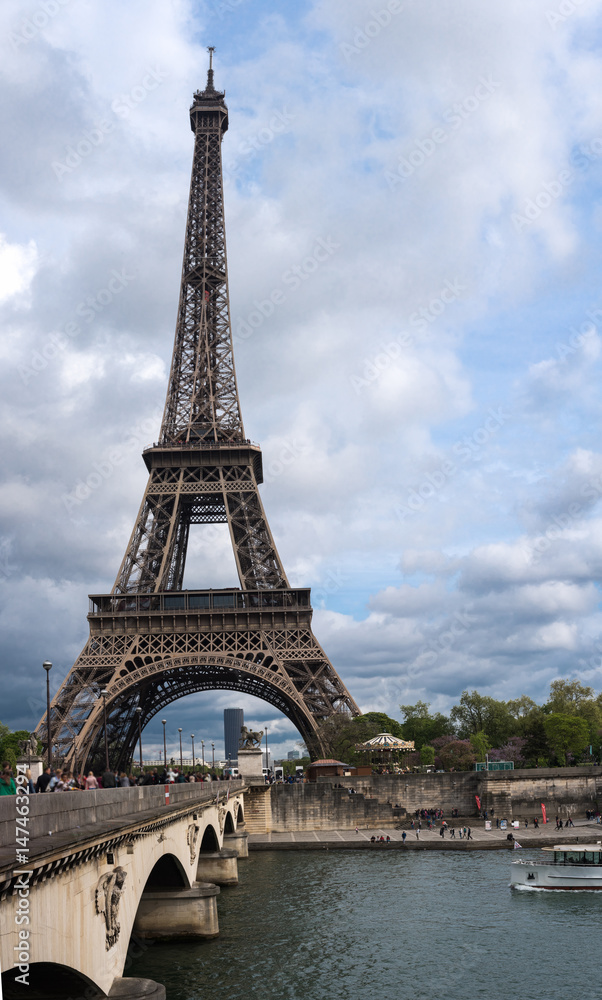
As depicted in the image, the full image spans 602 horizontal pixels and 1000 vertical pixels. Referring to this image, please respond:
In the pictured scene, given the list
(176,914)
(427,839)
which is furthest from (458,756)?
(176,914)

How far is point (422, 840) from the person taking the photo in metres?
59.1

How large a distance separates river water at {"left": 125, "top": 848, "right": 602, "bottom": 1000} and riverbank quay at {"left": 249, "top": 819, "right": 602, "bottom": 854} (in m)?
9.74

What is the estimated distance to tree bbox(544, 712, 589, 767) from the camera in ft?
282

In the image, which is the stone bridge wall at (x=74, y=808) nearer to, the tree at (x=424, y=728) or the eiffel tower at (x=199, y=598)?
the eiffel tower at (x=199, y=598)

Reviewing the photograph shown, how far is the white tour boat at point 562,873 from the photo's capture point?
139 ft

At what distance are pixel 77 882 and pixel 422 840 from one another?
4900 centimetres

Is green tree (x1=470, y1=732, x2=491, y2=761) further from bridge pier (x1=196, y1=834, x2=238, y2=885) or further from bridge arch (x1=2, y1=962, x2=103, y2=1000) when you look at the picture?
bridge arch (x1=2, y1=962, x2=103, y2=1000)

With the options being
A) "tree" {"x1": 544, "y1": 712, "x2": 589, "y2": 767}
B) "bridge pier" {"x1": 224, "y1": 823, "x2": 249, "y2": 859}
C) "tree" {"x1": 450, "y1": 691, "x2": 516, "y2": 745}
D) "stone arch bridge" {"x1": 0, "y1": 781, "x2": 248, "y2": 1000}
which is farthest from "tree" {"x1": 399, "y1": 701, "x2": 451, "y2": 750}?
"stone arch bridge" {"x1": 0, "y1": 781, "x2": 248, "y2": 1000}

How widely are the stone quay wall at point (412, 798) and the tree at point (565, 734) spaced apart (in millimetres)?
12889

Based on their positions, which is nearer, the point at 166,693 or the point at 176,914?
the point at 176,914

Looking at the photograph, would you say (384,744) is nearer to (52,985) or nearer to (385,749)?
(385,749)

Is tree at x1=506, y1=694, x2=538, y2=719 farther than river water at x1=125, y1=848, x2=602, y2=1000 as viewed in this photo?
Yes

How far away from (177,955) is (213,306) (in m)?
71.1

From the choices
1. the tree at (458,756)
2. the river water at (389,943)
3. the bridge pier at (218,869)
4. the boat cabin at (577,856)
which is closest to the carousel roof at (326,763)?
the river water at (389,943)
